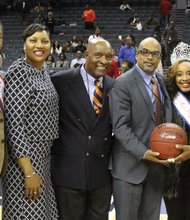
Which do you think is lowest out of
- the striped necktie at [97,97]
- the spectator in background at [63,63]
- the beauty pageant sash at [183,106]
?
the spectator in background at [63,63]

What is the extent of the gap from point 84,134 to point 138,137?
351 millimetres

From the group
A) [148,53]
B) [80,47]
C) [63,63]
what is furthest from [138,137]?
[80,47]

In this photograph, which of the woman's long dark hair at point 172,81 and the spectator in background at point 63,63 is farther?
the spectator in background at point 63,63

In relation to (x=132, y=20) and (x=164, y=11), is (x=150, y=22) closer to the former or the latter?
(x=164, y=11)

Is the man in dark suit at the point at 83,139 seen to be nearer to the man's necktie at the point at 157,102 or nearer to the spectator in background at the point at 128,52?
the man's necktie at the point at 157,102

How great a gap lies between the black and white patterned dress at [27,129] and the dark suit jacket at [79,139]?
4.4 inches

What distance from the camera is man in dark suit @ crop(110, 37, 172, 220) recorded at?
10.6ft

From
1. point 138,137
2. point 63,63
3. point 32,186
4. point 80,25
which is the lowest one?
point 63,63

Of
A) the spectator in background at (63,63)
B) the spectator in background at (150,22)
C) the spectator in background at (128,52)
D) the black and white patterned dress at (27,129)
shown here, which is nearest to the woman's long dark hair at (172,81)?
the black and white patterned dress at (27,129)

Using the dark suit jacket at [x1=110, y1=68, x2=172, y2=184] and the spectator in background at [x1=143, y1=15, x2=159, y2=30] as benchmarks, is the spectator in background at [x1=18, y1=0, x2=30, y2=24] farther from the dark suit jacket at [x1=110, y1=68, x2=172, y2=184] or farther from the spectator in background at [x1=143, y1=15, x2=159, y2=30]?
the dark suit jacket at [x1=110, y1=68, x2=172, y2=184]

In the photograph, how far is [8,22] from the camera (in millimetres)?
19672

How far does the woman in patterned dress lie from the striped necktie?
0.88 ft

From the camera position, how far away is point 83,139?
10.7ft

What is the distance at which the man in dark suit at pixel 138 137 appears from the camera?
322 cm
